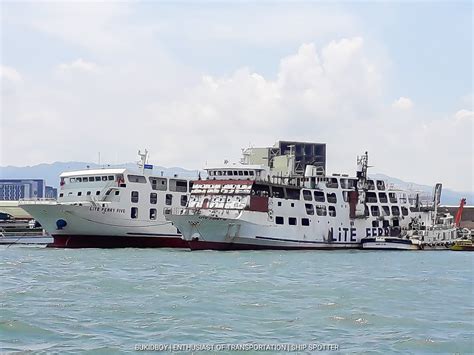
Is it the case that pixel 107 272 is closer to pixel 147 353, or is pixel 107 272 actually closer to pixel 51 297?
pixel 51 297

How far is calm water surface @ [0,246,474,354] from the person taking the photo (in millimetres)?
16703

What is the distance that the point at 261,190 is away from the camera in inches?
1916

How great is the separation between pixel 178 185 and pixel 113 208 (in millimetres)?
6561

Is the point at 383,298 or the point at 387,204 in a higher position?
the point at 387,204

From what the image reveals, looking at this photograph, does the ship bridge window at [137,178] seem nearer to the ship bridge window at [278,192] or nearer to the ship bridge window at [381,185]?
the ship bridge window at [278,192]

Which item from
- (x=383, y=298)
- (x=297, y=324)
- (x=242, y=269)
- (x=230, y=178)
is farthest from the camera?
(x=230, y=178)

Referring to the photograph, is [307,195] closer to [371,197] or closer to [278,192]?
[278,192]

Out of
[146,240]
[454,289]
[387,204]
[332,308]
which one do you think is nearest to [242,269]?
[454,289]

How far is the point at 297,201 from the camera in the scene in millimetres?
50938

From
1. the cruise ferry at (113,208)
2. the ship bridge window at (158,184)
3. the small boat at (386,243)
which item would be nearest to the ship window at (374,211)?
the small boat at (386,243)

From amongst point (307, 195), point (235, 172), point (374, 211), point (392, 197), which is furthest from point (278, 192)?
point (392, 197)

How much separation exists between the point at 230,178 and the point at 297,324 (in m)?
32.4

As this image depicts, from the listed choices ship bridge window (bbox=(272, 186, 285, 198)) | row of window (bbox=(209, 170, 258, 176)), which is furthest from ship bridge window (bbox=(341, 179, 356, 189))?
row of window (bbox=(209, 170, 258, 176))

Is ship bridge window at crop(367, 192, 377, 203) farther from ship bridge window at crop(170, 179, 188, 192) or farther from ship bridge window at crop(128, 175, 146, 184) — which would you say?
ship bridge window at crop(128, 175, 146, 184)
